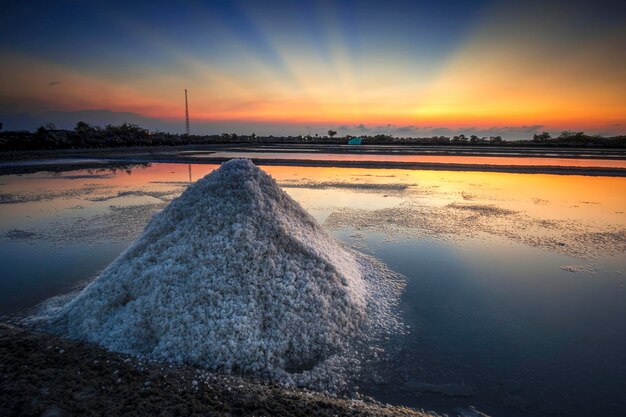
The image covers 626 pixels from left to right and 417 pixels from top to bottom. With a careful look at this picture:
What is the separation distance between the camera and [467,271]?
5305 mm

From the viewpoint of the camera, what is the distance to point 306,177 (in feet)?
53.0

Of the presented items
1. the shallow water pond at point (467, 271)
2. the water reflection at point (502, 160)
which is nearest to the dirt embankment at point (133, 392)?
the shallow water pond at point (467, 271)

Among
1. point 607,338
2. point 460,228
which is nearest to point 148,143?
point 460,228

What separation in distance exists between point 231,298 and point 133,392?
1.05m

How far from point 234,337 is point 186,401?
664 mm

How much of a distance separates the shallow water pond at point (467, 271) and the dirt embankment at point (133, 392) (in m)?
0.59

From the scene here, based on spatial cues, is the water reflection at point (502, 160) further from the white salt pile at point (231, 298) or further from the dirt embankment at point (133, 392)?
the dirt embankment at point (133, 392)

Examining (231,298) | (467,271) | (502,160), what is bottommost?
(467,271)

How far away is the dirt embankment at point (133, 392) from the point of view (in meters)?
2.34

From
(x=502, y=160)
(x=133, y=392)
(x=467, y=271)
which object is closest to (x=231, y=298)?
(x=133, y=392)

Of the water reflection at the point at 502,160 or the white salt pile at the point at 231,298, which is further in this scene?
the water reflection at the point at 502,160

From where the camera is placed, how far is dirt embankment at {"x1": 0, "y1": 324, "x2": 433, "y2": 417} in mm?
2344

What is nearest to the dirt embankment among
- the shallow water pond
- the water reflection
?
the shallow water pond

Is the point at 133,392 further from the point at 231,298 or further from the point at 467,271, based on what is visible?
the point at 467,271
